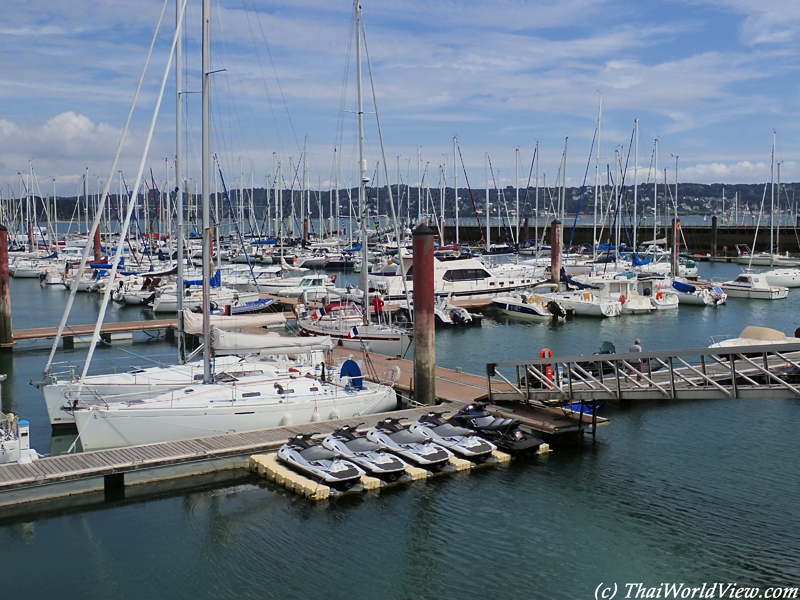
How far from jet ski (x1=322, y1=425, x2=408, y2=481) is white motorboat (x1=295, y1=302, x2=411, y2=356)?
1285 cm

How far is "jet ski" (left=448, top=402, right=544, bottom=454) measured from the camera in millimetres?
21875

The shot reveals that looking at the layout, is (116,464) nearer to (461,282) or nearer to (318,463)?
(318,463)

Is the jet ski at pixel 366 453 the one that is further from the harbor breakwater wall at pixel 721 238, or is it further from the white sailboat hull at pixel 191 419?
the harbor breakwater wall at pixel 721 238

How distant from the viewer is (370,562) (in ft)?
54.3

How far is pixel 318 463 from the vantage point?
19797 millimetres

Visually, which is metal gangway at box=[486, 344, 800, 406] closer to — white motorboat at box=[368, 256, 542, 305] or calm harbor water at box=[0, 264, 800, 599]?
calm harbor water at box=[0, 264, 800, 599]

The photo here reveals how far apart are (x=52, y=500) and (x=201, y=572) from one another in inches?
189

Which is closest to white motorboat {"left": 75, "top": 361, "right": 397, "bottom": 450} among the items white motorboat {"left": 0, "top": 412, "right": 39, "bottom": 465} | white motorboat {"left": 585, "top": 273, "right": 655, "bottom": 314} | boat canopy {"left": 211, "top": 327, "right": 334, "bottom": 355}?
boat canopy {"left": 211, "top": 327, "right": 334, "bottom": 355}

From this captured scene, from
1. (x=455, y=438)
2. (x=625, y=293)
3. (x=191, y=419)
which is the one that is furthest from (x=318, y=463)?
(x=625, y=293)

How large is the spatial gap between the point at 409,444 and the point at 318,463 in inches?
108

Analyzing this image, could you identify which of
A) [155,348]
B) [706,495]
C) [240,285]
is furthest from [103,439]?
[240,285]

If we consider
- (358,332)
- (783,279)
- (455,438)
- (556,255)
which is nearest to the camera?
(455,438)

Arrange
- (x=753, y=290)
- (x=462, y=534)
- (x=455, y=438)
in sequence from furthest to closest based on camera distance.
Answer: (x=753, y=290)
(x=455, y=438)
(x=462, y=534)

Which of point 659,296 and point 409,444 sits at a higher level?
point 659,296
